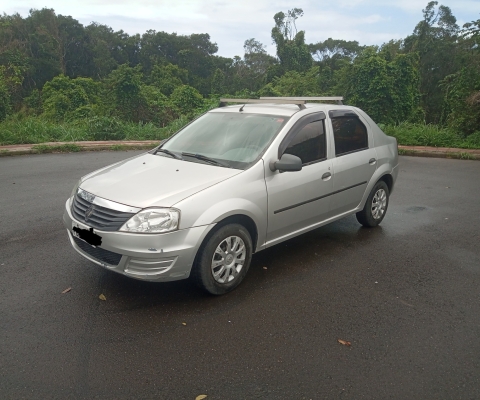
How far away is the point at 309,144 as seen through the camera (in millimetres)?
5184

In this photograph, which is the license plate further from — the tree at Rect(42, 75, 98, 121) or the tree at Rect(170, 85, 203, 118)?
the tree at Rect(42, 75, 98, 121)

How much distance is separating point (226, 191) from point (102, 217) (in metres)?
1.09

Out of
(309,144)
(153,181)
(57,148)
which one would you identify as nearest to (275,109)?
(309,144)

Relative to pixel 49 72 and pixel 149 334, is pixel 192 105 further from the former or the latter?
pixel 49 72

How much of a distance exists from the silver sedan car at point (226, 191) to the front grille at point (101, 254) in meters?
0.01

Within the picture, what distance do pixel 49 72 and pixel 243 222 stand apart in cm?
5188

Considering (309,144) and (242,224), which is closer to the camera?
(242,224)

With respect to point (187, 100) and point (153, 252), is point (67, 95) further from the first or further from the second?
point (153, 252)

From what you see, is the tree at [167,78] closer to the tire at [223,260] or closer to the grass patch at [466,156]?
the grass patch at [466,156]

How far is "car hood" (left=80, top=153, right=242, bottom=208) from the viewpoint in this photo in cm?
402

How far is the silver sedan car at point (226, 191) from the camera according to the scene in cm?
391

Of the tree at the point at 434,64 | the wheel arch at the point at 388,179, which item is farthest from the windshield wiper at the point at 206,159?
the tree at the point at 434,64

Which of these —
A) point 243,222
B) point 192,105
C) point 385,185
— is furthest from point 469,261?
point 192,105

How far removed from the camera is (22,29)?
5072 cm
